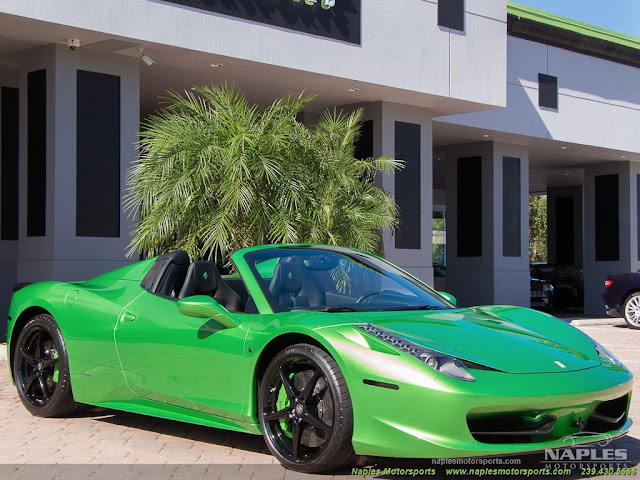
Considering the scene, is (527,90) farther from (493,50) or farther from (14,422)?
(14,422)

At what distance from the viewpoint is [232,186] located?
1121 cm

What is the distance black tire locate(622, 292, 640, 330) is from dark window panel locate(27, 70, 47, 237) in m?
11.9

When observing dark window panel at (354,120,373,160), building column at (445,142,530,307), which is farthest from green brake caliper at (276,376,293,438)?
building column at (445,142,530,307)

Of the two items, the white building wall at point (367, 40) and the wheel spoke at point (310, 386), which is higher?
the white building wall at point (367, 40)

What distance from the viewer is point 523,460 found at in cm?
549

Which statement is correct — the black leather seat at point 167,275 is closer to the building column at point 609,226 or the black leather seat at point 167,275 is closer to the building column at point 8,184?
the building column at point 8,184

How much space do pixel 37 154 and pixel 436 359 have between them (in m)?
10.7

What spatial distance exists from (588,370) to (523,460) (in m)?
0.78

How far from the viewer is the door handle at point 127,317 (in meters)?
6.18

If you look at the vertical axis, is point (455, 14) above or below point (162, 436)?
above

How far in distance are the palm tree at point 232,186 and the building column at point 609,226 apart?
54.8 ft

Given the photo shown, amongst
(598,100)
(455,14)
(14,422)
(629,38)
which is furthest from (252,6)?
(629,38)

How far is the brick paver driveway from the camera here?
17.0ft

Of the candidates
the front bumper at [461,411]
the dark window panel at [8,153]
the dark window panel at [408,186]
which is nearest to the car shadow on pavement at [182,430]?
the front bumper at [461,411]
